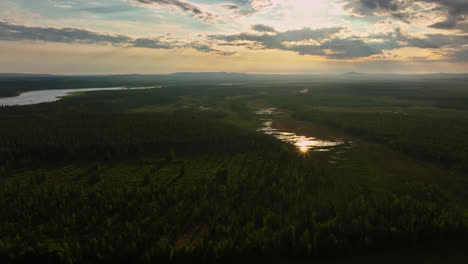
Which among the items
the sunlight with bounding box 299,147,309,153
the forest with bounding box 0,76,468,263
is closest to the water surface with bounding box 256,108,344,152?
the sunlight with bounding box 299,147,309,153

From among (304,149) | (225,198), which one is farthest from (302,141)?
(225,198)

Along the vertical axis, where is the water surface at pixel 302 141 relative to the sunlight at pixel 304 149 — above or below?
above

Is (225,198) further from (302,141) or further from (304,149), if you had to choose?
(302,141)

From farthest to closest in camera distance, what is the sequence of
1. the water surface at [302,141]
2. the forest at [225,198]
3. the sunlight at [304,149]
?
1. the water surface at [302,141]
2. the sunlight at [304,149]
3. the forest at [225,198]

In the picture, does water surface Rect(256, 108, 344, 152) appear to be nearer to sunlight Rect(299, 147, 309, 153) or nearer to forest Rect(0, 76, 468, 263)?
sunlight Rect(299, 147, 309, 153)

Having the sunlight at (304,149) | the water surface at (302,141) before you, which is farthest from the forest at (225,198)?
the water surface at (302,141)

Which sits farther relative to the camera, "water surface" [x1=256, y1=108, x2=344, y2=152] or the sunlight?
"water surface" [x1=256, y1=108, x2=344, y2=152]

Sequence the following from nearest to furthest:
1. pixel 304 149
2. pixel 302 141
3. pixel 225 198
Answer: pixel 225 198, pixel 304 149, pixel 302 141

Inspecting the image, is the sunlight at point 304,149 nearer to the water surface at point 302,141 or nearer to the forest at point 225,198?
the water surface at point 302,141

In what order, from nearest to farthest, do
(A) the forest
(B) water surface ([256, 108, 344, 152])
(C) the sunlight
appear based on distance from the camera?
(A) the forest, (C) the sunlight, (B) water surface ([256, 108, 344, 152])

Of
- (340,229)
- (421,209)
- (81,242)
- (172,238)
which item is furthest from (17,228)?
(421,209)
